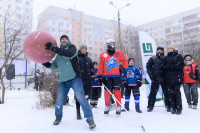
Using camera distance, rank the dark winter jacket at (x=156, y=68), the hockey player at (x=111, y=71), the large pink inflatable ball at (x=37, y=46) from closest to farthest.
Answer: the large pink inflatable ball at (x=37, y=46) → the hockey player at (x=111, y=71) → the dark winter jacket at (x=156, y=68)

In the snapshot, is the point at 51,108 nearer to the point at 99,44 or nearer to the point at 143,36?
the point at 143,36

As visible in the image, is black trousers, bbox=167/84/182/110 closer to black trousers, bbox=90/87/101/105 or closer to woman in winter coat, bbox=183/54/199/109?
woman in winter coat, bbox=183/54/199/109

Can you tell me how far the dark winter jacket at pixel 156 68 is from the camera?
17.1 feet

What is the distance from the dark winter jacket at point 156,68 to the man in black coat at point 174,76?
0.48 ft

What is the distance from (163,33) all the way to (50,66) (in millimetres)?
68858

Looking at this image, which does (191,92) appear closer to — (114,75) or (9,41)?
(114,75)

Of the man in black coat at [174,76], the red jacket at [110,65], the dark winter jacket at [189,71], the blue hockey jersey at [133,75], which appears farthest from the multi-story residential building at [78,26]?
the red jacket at [110,65]

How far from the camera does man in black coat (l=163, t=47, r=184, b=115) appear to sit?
16.2 feet

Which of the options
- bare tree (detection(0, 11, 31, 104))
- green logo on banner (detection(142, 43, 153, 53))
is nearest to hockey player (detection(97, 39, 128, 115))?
green logo on banner (detection(142, 43, 153, 53))

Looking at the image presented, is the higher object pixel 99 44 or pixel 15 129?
pixel 99 44

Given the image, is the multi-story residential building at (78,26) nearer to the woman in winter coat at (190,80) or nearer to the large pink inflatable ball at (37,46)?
the woman in winter coat at (190,80)

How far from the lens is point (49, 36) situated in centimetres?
356

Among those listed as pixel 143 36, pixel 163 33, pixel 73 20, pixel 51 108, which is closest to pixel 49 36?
pixel 51 108

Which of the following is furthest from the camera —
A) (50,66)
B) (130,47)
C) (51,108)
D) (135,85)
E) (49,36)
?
(130,47)
